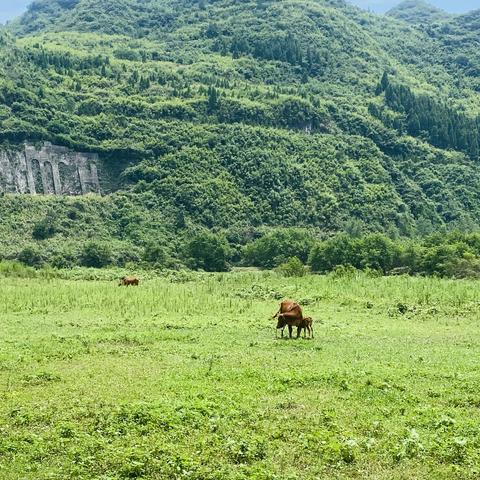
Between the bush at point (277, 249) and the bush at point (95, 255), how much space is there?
976 inches

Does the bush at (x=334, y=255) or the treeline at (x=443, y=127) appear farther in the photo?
the treeline at (x=443, y=127)

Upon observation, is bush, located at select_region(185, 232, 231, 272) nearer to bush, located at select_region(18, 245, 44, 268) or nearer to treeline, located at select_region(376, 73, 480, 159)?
bush, located at select_region(18, 245, 44, 268)

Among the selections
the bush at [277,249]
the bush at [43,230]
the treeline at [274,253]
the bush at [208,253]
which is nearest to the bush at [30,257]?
the treeline at [274,253]

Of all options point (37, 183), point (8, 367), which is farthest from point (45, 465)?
point (37, 183)

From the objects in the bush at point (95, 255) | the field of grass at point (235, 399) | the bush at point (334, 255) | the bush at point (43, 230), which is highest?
the bush at point (43, 230)

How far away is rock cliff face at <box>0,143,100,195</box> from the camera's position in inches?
5171

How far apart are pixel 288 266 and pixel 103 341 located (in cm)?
5365

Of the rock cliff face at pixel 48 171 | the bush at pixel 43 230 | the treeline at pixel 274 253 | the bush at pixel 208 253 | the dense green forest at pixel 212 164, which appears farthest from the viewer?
the rock cliff face at pixel 48 171

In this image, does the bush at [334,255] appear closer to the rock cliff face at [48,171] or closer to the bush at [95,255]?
the bush at [95,255]

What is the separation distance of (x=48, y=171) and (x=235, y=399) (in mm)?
129265

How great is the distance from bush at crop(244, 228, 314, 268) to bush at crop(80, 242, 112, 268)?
81.3 feet

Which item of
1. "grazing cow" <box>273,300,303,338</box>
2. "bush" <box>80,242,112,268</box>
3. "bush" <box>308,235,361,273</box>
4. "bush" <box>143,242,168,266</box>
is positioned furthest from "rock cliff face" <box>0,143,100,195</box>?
"grazing cow" <box>273,300,303,338</box>

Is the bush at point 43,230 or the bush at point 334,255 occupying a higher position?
the bush at point 43,230

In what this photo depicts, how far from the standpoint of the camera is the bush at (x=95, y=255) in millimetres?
102938
